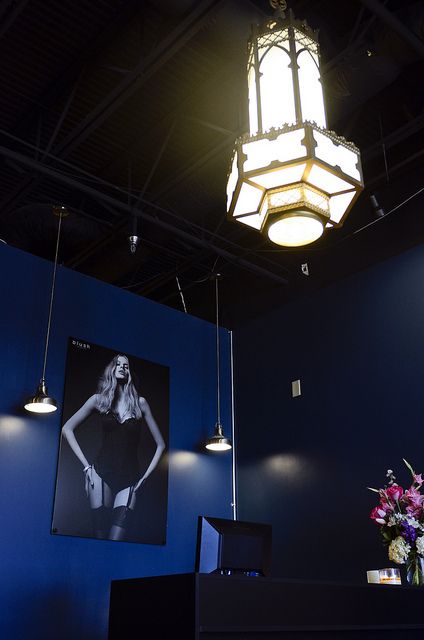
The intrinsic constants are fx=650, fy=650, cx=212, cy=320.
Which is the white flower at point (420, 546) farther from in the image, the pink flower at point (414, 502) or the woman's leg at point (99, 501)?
the woman's leg at point (99, 501)

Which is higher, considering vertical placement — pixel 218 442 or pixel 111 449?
pixel 218 442

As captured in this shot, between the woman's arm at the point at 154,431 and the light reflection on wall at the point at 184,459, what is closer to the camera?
the woman's arm at the point at 154,431

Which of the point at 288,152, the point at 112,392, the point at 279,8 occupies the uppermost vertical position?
the point at 279,8

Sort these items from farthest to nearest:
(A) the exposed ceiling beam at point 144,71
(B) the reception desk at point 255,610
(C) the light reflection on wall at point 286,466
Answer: (C) the light reflection on wall at point 286,466
(A) the exposed ceiling beam at point 144,71
(B) the reception desk at point 255,610

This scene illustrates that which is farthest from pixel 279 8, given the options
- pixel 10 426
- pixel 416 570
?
pixel 10 426

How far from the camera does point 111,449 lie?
518 centimetres

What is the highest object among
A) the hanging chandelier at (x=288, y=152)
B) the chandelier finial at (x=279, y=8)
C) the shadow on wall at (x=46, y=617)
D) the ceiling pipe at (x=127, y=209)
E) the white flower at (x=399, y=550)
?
the ceiling pipe at (x=127, y=209)

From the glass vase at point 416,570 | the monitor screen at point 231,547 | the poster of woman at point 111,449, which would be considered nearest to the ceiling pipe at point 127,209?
the poster of woman at point 111,449

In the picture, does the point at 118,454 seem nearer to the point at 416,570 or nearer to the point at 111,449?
the point at 111,449

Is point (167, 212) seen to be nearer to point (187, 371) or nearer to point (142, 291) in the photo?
point (187, 371)

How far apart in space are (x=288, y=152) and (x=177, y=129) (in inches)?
147

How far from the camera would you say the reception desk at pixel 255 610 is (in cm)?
275

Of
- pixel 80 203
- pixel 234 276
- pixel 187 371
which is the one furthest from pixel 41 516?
pixel 234 276

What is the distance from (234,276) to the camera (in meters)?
7.45
